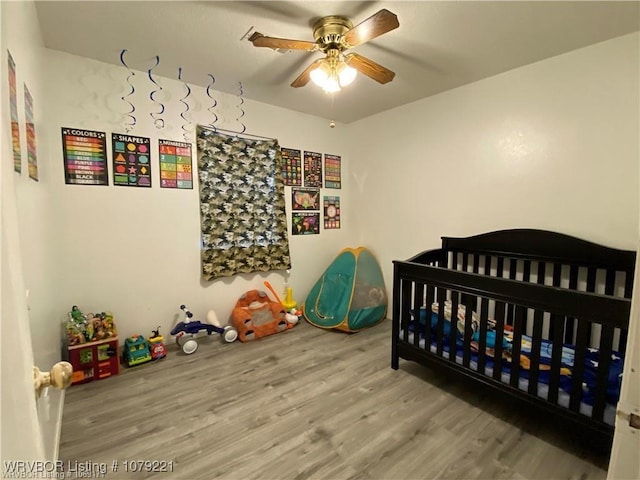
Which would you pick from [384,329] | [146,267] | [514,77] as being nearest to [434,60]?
[514,77]

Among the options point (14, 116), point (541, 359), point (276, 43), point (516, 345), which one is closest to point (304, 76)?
point (276, 43)

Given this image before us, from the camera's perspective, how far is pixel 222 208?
2828mm

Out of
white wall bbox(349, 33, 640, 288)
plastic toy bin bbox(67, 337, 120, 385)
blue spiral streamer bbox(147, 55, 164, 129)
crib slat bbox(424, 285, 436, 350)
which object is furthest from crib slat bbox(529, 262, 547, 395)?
blue spiral streamer bbox(147, 55, 164, 129)

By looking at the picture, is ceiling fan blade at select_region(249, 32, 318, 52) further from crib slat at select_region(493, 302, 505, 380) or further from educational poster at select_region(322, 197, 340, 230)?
educational poster at select_region(322, 197, 340, 230)

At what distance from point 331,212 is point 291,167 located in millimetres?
746

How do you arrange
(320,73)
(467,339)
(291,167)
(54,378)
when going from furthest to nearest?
(291,167) < (467,339) < (320,73) < (54,378)

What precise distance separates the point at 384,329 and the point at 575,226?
177 centimetres

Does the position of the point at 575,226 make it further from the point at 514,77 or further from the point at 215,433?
the point at 215,433

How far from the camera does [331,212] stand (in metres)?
3.67

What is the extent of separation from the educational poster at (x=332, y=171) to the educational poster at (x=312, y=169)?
0.09m

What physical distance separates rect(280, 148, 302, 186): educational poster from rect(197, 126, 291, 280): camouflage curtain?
10 cm

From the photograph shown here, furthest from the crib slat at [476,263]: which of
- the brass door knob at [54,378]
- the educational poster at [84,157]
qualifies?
the educational poster at [84,157]

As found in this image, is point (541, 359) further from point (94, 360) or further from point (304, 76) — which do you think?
point (94, 360)

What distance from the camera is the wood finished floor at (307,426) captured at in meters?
1.43
